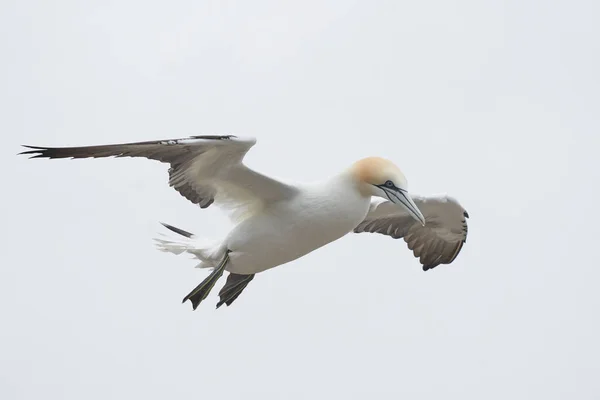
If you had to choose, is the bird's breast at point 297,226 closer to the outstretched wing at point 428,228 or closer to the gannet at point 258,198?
the gannet at point 258,198

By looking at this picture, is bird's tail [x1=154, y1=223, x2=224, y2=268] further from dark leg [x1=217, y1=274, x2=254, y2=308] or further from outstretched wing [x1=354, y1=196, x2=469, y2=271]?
outstretched wing [x1=354, y1=196, x2=469, y2=271]

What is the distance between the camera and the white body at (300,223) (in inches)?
455

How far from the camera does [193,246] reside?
41.5 ft

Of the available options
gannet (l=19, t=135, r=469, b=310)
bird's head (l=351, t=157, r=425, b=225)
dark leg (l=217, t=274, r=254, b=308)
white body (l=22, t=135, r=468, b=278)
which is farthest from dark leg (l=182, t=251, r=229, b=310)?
bird's head (l=351, t=157, r=425, b=225)

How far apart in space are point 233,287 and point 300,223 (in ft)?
6.73

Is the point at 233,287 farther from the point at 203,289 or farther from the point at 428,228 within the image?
the point at 428,228

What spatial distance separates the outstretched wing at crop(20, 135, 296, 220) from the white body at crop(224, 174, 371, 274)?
0.16 meters

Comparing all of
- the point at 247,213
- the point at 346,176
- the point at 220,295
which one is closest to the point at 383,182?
the point at 346,176

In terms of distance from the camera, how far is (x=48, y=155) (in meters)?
10.7

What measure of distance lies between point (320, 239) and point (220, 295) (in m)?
2.16

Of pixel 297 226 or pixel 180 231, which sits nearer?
pixel 297 226

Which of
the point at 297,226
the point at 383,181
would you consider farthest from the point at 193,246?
the point at 383,181

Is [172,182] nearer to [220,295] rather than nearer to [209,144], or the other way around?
[209,144]

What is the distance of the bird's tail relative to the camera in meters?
12.4
